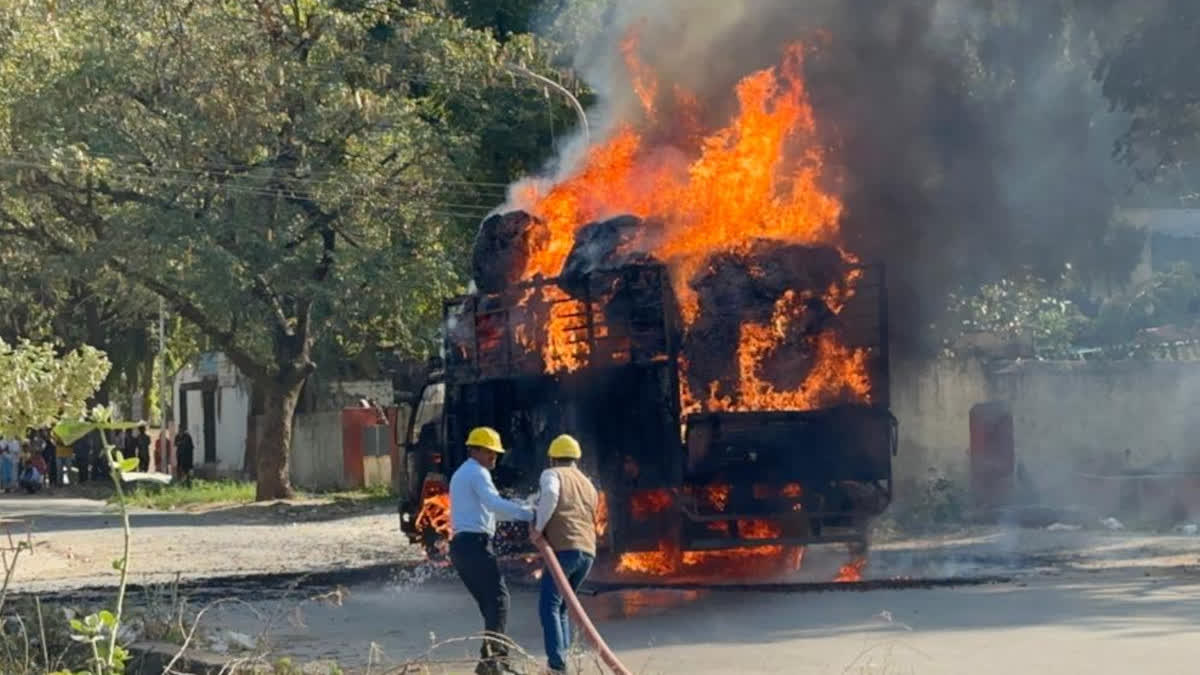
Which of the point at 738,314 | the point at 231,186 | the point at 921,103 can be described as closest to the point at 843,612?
the point at 738,314

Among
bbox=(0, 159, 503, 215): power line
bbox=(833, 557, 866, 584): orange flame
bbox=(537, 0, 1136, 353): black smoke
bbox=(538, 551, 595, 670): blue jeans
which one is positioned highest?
bbox=(0, 159, 503, 215): power line

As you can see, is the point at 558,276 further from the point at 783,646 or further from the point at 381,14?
the point at 381,14

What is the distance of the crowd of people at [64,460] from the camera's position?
143ft

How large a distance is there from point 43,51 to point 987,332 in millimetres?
16074

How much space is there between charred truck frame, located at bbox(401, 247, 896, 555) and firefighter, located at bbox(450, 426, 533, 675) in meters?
3.99

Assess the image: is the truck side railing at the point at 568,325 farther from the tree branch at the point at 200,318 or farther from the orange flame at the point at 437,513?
the tree branch at the point at 200,318

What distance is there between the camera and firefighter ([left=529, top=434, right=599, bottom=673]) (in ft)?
32.6

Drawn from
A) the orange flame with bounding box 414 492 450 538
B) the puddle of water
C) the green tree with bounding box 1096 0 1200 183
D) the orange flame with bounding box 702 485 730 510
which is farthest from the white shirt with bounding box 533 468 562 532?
the green tree with bounding box 1096 0 1200 183

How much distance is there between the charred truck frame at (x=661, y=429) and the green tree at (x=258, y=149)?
13845 millimetres

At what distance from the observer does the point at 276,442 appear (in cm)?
3262

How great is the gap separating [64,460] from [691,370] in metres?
35.3

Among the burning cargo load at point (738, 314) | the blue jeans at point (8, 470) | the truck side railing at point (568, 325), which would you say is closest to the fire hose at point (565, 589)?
the truck side railing at point (568, 325)

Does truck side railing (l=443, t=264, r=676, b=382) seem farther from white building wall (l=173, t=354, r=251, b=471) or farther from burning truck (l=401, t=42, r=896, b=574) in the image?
white building wall (l=173, t=354, r=251, b=471)

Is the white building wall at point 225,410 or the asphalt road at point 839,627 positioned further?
the white building wall at point 225,410
